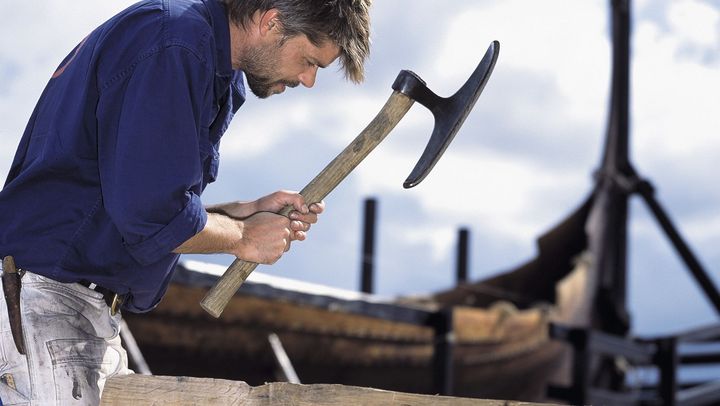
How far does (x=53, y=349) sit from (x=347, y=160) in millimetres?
769

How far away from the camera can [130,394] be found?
71.6 inches

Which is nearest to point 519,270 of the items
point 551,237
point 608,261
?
point 551,237

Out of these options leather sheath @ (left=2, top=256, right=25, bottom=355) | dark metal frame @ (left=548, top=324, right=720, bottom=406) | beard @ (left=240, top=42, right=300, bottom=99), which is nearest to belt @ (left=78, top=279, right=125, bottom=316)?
leather sheath @ (left=2, top=256, right=25, bottom=355)

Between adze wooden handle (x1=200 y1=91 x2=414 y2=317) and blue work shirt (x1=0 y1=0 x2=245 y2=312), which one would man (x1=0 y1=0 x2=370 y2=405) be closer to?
blue work shirt (x1=0 y1=0 x2=245 y2=312)

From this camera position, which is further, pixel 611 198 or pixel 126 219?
pixel 611 198

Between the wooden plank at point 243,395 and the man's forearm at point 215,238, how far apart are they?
25 centimetres

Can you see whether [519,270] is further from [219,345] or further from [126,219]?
[126,219]

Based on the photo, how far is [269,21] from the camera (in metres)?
1.90

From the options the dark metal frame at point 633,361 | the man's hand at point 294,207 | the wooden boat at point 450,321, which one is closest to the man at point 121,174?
the man's hand at point 294,207

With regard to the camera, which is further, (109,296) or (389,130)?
(389,130)

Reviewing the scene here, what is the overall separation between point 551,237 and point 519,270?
→ 64 cm

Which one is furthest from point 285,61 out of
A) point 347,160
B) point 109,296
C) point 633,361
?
point 633,361

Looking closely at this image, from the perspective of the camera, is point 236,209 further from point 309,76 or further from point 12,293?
point 12,293

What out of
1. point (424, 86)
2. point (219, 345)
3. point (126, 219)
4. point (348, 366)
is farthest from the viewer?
point (348, 366)
